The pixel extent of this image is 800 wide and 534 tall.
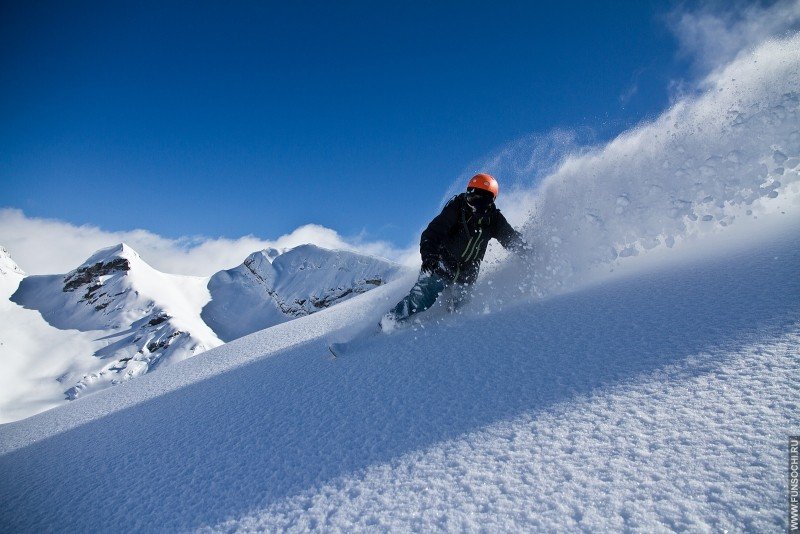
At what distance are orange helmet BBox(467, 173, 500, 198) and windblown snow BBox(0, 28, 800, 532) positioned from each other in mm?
938

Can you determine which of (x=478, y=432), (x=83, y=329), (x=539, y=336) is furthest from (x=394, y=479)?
(x=83, y=329)

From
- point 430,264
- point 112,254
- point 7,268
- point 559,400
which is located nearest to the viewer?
point 559,400

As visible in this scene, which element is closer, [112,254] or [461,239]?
[461,239]

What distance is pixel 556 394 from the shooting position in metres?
2.13

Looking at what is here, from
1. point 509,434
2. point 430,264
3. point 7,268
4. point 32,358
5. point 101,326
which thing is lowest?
point 32,358

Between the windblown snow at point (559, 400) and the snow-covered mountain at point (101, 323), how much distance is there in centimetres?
9978

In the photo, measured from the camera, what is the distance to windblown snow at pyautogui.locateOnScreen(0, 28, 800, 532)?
146 cm

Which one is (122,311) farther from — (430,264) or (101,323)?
(430,264)

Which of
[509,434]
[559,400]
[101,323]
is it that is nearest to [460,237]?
[559,400]

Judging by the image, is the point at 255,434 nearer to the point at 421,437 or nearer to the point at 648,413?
the point at 421,437

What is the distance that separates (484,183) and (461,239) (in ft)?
2.50

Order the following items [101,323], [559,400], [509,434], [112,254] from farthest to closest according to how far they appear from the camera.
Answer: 1. [112,254]
2. [101,323]
3. [559,400]
4. [509,434]

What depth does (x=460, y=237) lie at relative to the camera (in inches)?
195

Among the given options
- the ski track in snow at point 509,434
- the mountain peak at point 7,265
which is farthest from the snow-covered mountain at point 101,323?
the ski track in snow at point 509,434
